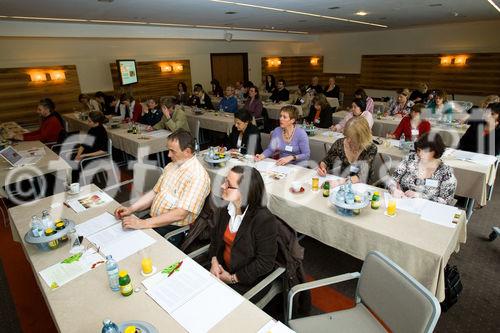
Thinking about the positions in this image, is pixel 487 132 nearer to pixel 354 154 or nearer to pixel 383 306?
pixel 354 154

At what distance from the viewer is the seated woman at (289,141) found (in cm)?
347

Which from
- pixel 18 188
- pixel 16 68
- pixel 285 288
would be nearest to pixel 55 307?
pixel 285 288

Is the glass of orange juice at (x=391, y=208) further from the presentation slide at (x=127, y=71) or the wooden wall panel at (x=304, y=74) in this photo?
the wooden wall panel at (x=304, y=74)

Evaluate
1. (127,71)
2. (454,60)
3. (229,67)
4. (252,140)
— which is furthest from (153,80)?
(454,60)

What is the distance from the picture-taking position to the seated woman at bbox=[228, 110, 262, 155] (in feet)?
12.7

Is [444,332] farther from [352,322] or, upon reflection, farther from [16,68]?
[16,68]

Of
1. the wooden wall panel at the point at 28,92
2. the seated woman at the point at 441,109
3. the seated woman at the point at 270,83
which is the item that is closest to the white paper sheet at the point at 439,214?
the seated woman at the point at 441,109

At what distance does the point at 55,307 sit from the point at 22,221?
122 centimetres

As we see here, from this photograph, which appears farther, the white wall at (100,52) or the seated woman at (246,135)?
the white wall at (100,52)

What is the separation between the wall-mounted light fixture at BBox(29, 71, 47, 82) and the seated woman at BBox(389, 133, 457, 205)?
879cm

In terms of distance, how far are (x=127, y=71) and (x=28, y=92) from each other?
2631 millimetres

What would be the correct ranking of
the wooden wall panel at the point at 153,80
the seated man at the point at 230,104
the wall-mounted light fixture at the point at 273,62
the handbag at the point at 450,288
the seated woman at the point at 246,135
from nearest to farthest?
the handbag at the point at 450,288, the seated woman at the point at 246,135, the seated man at the point at 230,104, the wooden wall panel at the point at 153,80, the wall-mounted light fixture at the point at 273,62

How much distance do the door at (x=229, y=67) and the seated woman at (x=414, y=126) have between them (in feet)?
28.4

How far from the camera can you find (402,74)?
1139cm
